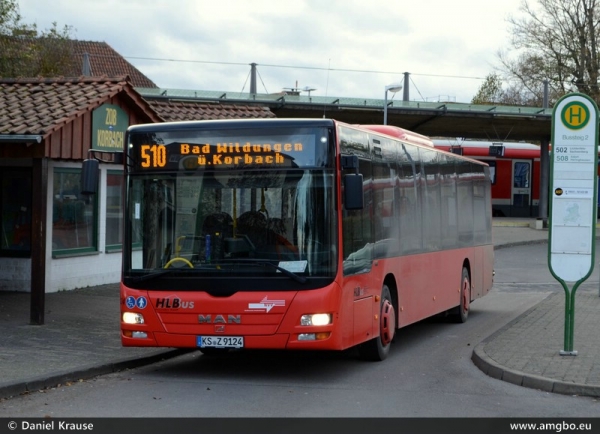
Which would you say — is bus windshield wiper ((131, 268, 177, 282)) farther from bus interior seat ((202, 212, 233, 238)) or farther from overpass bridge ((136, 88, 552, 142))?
overpass bridge ((136, 88, 552, 142))

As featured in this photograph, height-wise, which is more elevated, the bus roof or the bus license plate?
the bus roof

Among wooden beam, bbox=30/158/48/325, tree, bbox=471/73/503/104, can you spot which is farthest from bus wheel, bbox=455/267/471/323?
tree, bbox=471/73/503/104

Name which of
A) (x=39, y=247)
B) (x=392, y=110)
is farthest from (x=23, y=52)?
(x=39, y=247)

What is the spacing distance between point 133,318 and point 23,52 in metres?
27.4

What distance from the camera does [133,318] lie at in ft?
36.8

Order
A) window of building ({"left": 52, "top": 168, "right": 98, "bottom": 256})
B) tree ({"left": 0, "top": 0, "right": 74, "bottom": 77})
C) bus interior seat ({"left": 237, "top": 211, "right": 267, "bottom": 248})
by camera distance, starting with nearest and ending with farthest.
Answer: bus interior seat ({"left": 237, "top": 211, "right": 267, "bottom": 248})
window of building ({"left": 52, "top": 168, "right": 98, "bottom": 256})
tree ({"left": 0, "top": 0, "right": 74, "bottom": 77})

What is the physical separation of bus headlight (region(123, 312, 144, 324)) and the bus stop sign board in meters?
4.91

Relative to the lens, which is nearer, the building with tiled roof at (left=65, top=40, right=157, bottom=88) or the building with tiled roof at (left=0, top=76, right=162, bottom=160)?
the building with tiled roof at (left=0, top=76, right=162, bottom=160)

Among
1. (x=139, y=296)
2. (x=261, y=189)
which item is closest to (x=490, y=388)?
(x=261, y=189)

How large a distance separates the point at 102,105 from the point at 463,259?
22.1 ft

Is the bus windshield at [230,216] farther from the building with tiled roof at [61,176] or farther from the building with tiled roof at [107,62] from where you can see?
the building with tiled roof at [107,62]

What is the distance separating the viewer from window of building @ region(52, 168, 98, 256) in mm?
19672

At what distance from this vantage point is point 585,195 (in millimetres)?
12094

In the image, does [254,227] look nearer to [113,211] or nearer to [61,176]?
[61,176]
